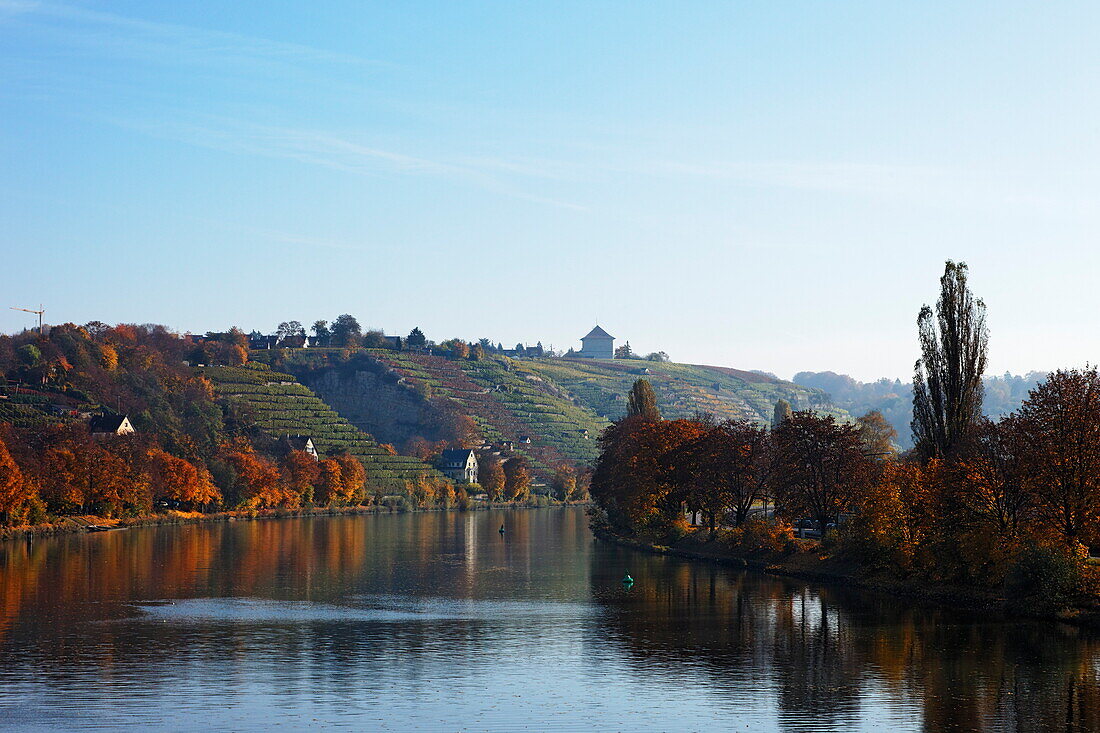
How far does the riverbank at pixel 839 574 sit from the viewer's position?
6412cm

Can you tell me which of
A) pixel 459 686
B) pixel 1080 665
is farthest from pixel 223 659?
pixel 1080 665

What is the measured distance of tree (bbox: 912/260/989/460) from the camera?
84.9 meters

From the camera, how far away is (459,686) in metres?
48.3

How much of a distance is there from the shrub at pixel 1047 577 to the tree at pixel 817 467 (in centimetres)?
3234

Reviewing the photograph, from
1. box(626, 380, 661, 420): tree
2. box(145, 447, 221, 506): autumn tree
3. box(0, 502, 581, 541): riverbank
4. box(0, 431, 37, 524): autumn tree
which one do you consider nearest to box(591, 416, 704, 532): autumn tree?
box(626, 380, 661, 420): tree

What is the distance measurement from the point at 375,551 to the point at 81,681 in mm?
72970

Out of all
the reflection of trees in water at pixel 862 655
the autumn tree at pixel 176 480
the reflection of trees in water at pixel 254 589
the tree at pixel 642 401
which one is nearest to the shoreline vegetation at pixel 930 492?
the reflection of trees in water at pixel 862 655

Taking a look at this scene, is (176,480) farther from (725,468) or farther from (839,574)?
(839,574)

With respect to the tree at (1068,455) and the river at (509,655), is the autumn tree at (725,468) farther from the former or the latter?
the tree at (1068,455)

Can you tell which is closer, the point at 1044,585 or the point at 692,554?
the point at 1044,585

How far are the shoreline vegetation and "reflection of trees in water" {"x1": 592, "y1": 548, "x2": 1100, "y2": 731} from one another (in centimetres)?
351

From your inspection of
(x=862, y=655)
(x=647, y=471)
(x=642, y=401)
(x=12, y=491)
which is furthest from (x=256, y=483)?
(x=862, y=655)

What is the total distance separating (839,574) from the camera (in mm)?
87000

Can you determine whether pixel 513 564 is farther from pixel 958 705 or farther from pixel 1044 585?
pixel 958 705
